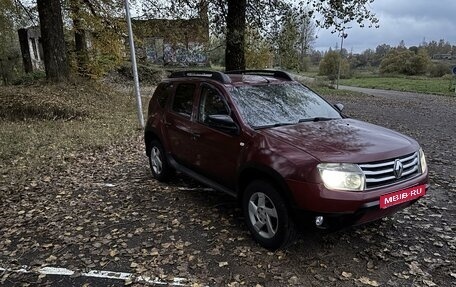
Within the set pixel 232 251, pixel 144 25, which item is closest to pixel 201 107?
pixel 232 251

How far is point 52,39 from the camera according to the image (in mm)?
14359

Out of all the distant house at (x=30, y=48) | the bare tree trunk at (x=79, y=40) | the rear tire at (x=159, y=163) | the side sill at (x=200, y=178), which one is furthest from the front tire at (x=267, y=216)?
the distant house at (x=30, y=48)

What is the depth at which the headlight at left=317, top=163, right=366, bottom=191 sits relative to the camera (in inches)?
137

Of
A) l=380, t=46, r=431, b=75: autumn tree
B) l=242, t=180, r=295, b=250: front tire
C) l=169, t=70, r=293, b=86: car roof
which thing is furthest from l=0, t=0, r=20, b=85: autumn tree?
l=380, t=46, r=431, b=75: autumn tree

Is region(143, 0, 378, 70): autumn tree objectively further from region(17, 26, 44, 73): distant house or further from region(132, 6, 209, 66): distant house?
region(17, 26, 44, 73): distant house

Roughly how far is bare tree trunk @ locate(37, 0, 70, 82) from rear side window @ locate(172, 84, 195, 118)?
419 inches

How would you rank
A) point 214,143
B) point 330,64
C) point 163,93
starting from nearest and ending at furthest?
point 214,143 → point 163,93 → point 330,64

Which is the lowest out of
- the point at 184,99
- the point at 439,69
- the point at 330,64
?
the point at 439,69

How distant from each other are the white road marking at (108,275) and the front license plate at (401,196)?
197cm

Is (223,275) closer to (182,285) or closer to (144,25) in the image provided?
(182,285)

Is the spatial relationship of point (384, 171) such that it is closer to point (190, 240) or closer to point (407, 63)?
point (190, 240)

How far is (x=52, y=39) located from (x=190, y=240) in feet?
41.6

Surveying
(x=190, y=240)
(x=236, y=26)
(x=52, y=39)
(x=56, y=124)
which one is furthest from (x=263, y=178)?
(x=52, y=39)

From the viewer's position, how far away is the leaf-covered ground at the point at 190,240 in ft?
12.0
